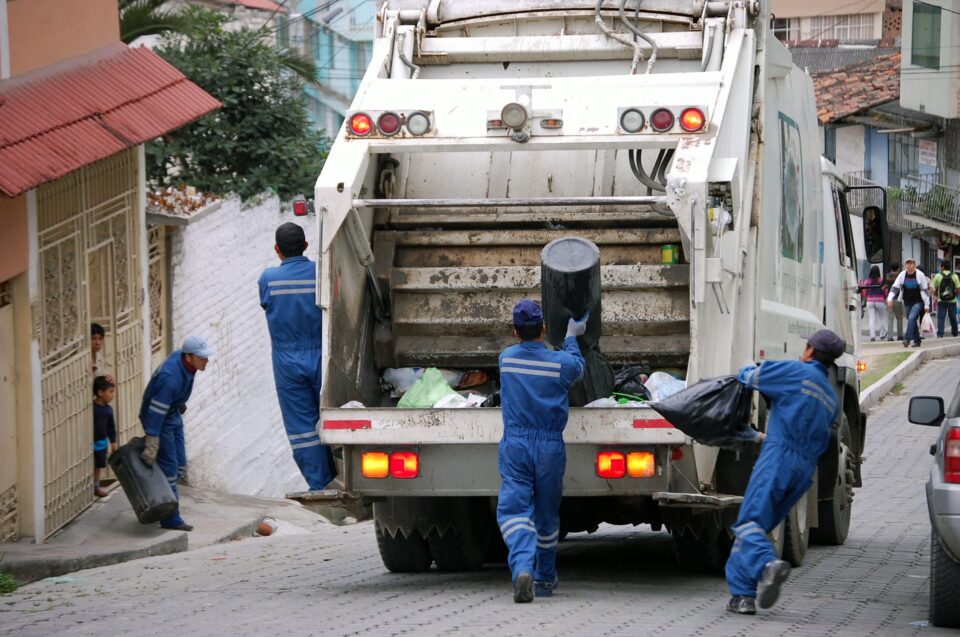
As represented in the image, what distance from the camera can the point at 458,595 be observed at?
26.8ft

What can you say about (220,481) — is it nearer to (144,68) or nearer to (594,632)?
(144,68)

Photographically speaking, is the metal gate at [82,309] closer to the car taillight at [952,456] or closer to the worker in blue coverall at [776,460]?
the worker in blue coverall at [776,460]

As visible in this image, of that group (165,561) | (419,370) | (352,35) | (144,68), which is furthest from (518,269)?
(352,35)

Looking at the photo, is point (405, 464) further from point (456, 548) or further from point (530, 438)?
point (456, 548)

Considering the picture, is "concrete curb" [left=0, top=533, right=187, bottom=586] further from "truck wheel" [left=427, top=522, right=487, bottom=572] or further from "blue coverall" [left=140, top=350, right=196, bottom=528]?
"truck wheel" [left=427, top=522, right=487, bottom=572]

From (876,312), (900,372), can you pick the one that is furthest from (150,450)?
(876,312)

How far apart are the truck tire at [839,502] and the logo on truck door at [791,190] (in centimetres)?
129

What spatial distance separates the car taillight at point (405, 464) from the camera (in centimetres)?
799

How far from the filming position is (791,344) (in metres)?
9.40

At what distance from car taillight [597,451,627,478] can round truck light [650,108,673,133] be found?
1532mm

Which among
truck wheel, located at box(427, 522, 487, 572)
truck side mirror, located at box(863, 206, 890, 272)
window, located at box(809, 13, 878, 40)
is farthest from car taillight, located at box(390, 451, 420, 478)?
window, located at box(809, 13, 878, 40)

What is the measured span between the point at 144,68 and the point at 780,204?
19.0ft

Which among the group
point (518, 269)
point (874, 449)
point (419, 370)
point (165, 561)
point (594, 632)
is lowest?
point (874, 449)

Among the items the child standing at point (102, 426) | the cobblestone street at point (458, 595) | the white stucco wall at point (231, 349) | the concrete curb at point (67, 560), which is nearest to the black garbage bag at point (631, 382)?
the cobblestone street at point (458, 595)
